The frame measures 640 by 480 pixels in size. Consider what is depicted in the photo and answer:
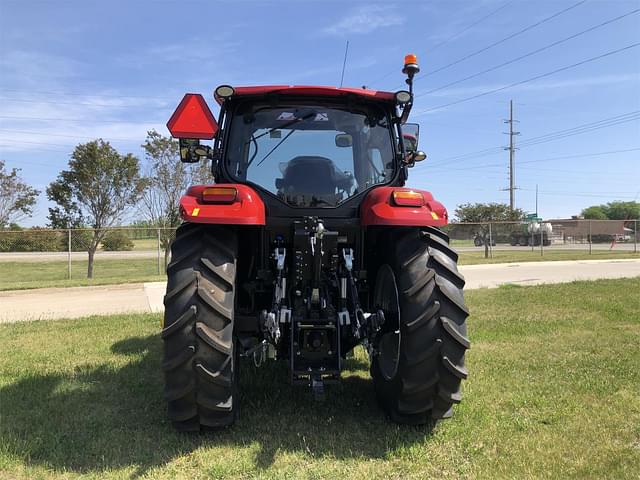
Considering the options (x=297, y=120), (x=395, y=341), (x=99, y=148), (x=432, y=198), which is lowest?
(x=395, y=341)

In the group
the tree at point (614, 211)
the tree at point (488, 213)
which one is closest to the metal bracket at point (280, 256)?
the tree at point (488, 213)

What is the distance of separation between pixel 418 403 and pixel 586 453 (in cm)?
102

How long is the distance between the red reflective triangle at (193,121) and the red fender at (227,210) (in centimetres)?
89

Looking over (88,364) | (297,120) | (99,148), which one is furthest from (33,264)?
(297,120)

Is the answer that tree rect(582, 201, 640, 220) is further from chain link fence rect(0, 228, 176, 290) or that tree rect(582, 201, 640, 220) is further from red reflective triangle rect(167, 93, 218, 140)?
red reflective triangle rect(167, 93, 218, 140)

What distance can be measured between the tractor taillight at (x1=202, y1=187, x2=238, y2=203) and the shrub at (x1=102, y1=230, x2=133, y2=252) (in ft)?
60.9

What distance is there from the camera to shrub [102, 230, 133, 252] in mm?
21188

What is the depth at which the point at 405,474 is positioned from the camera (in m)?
2.84

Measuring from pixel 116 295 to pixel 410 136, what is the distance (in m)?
8.90

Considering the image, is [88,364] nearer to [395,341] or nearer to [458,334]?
[395,341]

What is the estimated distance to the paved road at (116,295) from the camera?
898 centimetres

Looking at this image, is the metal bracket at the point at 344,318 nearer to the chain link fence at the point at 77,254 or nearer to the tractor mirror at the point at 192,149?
the tractor mirror at the point at 192,149

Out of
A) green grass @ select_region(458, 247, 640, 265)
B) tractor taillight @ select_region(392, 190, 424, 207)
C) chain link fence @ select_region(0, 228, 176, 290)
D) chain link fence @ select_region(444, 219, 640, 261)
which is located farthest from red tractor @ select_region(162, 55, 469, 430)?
chain link fence @ select_region(444, 219, 640, 261)

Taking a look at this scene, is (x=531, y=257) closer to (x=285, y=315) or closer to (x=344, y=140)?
(x=344, y=140)
